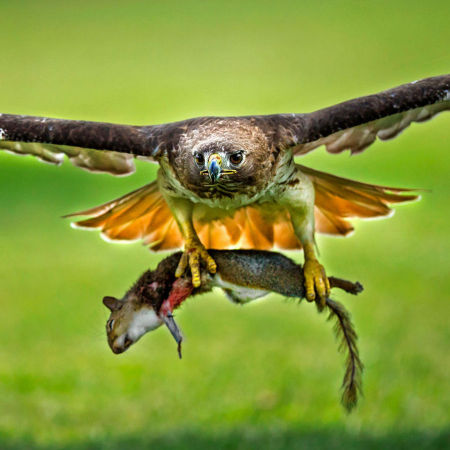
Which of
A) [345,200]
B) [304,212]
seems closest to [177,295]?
[304,212]

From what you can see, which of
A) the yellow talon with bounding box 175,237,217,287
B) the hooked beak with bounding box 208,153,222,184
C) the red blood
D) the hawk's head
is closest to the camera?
the red blood

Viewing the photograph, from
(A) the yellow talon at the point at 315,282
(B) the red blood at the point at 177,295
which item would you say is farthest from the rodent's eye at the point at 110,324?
(A) the yellow talon at the point at 315,282

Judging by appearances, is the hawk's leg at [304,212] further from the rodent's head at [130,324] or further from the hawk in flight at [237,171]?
the rodent's head at [130,324]

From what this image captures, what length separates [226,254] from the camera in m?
6.62

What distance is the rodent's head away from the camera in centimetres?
613

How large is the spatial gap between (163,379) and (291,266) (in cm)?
475

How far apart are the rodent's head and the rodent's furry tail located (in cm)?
200

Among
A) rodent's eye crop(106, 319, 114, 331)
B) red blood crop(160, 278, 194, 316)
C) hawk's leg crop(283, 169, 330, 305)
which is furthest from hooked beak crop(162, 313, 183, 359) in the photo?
hawk's leg crop(283, 169, 330, 305)

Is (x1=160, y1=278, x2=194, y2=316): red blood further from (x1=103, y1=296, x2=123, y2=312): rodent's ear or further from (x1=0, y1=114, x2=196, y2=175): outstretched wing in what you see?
(x1=0, y1=114, x2=196, y2=175): outstretched wing

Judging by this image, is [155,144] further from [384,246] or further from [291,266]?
[384,246]

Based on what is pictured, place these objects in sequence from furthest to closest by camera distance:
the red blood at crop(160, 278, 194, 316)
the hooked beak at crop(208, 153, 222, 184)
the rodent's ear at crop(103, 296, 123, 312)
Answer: the hooked beak at crop(208, 153, 222, 184) < the rodent's ear at crop(103, 296, 123, 312) < the red blood at crop(160, 278, 194, 316)

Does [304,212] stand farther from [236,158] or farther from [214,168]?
[214,168]

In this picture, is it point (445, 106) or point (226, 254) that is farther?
point (445, 106)

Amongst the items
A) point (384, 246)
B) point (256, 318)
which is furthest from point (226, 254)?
point (384, 246)
